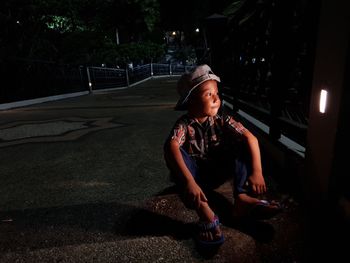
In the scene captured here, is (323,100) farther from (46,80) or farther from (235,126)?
(46,80)

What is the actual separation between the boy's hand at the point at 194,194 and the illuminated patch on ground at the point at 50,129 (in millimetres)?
3217

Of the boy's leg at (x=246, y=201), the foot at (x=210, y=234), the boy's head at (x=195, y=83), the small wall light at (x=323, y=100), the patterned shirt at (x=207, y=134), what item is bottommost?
the foot at (x=210, y=234)

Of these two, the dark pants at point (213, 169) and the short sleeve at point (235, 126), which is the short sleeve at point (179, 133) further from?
the short sleeve at point (235, 126)

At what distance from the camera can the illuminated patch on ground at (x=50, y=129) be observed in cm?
441

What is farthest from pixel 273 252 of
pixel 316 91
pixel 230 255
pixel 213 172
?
pixel 316 91

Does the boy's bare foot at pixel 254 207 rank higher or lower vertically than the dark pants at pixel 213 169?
lower

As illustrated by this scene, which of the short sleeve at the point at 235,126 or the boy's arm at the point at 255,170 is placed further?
the short sleeve at the point at 235,126

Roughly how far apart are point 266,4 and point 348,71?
199 centimetres

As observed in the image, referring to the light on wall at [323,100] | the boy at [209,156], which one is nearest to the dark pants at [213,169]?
the boy at [209,156]

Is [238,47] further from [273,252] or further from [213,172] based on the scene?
[273,252]

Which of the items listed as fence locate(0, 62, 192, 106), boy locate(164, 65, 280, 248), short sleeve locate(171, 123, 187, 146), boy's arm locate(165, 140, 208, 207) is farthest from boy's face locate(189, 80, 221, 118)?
fence locate(0, 62, 192, 106)

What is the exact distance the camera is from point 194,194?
150cm

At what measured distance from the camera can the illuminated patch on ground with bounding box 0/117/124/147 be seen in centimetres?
441

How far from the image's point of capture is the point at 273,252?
1.50 meters
